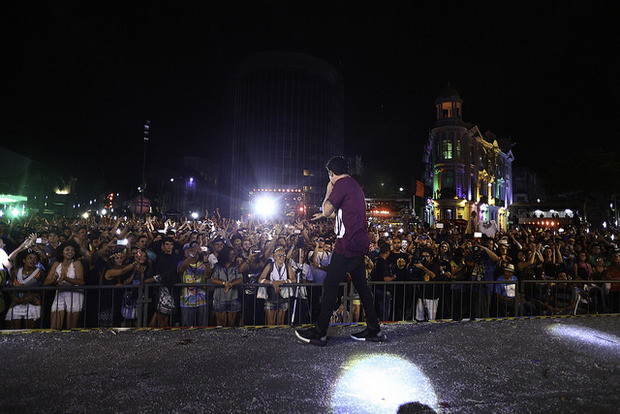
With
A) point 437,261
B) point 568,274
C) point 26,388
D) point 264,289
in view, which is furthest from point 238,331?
point 568,274

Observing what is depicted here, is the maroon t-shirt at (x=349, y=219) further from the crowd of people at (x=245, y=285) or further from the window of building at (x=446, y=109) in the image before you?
the window of building at (x=446, y=109)

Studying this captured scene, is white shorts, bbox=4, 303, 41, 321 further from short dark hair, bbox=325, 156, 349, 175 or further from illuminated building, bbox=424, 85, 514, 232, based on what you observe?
illuminated building, bbox=424, 85, 514, 232

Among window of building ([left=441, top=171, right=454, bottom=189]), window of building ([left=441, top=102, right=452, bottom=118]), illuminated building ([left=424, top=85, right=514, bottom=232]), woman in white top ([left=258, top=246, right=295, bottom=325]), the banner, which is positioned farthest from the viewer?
window of building ([left=441, top=102, right=452, bottom=118])

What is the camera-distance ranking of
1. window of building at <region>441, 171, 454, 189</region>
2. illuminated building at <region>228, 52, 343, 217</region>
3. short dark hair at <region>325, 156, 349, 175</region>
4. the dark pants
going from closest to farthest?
1. the dark pants
2. short dark hair at <region>325, 156, 349, 175</region>
3. window of building at <region>441, 171, 454, 189</region>
4. illuminated building at <region>228, 52, 343, 217</region>

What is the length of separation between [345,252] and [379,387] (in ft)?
4.52

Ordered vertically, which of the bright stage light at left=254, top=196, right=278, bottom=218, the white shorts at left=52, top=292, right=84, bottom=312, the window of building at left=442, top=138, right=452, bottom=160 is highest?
the window of building at left=442, top=138, right=452, bottom=160

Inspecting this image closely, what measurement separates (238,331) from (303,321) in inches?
106

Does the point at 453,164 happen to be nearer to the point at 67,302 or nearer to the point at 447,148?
the point at 447,148

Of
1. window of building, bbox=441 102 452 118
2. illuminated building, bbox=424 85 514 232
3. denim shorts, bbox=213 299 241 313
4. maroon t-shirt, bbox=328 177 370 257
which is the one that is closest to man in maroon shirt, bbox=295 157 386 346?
maroon t-shirt, bbox=328 177 370 257

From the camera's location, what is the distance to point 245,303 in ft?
22.1

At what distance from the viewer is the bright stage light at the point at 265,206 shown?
36.2 meters

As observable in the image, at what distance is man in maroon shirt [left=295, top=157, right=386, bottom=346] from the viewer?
379 centimetres

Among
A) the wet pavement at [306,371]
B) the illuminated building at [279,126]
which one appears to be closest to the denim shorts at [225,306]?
the wet pavement at [306,371]

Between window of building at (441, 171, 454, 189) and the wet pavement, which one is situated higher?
window of building at (441, 171, 454, 189)
